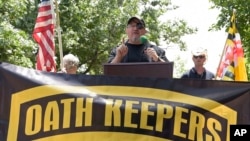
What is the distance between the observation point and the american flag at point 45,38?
726 cm

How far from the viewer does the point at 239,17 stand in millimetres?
18141

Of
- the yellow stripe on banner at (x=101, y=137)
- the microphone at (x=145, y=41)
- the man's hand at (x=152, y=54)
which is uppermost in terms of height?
the microphone at (x=145, y=41)

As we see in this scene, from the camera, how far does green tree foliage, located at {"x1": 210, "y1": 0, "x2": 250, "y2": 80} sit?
59.2ft

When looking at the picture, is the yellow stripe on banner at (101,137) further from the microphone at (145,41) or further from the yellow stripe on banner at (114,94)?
the microphone at (145,41)

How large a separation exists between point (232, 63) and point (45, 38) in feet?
9.38

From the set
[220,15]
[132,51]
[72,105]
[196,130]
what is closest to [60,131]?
[72,105]

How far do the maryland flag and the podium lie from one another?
3546mm

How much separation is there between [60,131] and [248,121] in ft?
4.71

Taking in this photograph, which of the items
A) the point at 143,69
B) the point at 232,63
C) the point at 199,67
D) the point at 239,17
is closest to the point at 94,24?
the point at 239,17

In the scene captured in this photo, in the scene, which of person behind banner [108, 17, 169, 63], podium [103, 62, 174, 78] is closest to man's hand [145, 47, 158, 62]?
person behind banner [108, 17, 169, 63]

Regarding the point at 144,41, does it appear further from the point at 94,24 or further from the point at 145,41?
the point at 94,24

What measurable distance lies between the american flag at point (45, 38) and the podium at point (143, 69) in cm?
278

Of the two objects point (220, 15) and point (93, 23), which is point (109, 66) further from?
point (93, 23)

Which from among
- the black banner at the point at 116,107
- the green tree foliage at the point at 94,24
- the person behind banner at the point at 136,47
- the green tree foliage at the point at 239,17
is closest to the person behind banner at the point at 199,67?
the person behind banner at the point at 136,47
